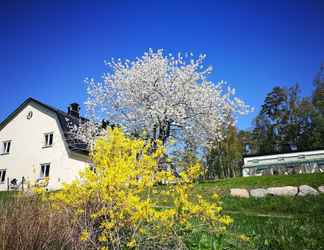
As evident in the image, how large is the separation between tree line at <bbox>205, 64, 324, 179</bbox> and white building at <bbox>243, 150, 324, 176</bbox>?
22.6ft

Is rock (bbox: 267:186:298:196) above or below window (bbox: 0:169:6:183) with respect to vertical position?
below

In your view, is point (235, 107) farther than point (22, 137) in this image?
No

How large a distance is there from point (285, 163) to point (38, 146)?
26.1 metres

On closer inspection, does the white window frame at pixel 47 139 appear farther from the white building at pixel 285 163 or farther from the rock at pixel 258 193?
the white building at pixel 285 163

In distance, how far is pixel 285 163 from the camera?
30500 mm

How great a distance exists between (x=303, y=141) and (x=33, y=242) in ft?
159

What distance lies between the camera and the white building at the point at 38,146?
22297 mm

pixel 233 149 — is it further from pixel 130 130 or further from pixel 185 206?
pixel 185 206

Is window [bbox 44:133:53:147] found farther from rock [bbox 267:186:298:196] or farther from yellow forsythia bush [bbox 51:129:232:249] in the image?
yellow forsythia bush [bbox 51:129:232:249]

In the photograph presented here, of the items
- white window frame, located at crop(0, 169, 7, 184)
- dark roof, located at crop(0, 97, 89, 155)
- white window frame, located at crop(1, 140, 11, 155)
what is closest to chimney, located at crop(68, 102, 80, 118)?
dark roof, located at crop(0, 97, 89, 155)

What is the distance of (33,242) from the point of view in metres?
2.63

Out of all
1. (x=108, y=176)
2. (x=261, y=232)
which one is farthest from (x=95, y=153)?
(x=261, y=232)

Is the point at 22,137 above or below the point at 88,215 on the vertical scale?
above

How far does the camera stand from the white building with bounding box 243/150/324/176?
29062mm
